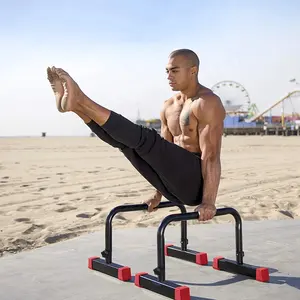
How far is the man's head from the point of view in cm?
306

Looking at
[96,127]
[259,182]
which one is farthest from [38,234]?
[259,182]

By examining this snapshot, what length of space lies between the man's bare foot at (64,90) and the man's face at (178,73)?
2.88 feet

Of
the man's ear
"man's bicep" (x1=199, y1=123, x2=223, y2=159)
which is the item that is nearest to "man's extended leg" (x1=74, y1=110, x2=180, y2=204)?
"man's bicep" (x1=199, y1=123, x2=223, y2=159)

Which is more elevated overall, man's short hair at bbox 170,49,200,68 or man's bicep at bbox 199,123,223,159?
man's short hair at bbox 170,49,200,68

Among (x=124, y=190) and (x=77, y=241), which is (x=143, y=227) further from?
(x=124, y=190)

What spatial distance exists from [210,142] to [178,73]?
0.51 metres

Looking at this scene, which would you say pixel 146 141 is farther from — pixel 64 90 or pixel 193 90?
pixel 193 90

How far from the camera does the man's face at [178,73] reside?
3061mm

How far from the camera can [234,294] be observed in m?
2.78

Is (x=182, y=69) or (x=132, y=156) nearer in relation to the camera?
(x=132, y=156)

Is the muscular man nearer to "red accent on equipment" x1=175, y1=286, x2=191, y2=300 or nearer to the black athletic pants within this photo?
the black athletic pants

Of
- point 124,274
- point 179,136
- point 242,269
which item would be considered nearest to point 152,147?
point 179,136

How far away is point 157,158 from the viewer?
2707 mm

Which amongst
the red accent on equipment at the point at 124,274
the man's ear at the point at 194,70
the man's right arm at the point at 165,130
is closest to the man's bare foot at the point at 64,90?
the man's ear at the point at 194,70
